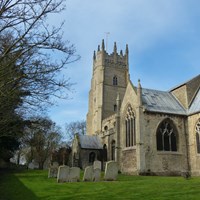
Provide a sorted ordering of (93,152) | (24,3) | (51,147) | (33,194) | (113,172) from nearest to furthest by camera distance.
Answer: (24,3)
(33,194)
(113,172)
(93,152)
(51,147)

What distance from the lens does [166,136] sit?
2689cm

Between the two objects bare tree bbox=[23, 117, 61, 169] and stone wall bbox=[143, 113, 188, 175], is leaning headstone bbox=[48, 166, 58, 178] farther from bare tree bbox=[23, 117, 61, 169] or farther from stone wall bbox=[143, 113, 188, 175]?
bare tree bbox=[23, 117, 61, 169]

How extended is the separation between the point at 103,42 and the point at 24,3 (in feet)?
181

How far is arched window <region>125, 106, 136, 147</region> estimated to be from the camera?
27.5m

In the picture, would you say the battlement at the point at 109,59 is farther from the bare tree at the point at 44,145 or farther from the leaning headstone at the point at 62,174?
the leaning headstone at the point at 62,174

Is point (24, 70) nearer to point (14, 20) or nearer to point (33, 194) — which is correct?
point (14, 20)

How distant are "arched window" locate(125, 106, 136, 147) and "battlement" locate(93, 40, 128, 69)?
32972 mm

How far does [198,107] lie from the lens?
1081 inches

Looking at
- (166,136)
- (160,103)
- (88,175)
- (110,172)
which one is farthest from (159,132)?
(88,175)

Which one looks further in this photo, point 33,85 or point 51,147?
point 51,147

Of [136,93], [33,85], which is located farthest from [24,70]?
[136,93]

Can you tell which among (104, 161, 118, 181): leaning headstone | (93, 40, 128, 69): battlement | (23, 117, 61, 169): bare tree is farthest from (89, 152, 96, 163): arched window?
(93, 40, 128, 69): battlement

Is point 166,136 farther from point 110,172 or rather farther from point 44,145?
point 44,145

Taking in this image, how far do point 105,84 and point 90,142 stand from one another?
78.1 ft
